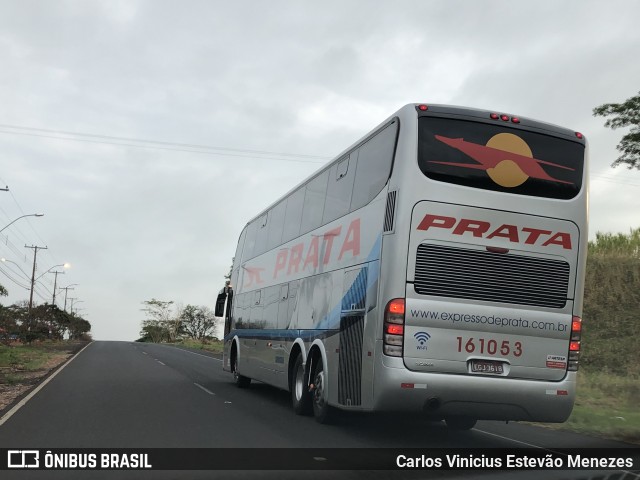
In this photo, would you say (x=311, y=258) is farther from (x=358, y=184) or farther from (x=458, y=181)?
(x=458, y=181)

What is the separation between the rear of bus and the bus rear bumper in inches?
0.5

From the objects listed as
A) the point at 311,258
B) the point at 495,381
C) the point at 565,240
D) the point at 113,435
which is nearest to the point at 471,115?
the point at 565,240

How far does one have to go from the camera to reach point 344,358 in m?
10.5

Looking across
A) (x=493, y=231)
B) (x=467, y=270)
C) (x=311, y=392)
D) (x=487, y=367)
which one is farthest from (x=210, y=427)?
(x=493, y=231)

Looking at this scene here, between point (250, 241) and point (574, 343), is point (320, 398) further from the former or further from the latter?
point (250, 241)

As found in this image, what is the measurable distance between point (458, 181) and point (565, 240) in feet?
5.93

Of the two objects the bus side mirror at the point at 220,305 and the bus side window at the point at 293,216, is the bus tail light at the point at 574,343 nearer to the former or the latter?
the bus side window at the point at 293,216

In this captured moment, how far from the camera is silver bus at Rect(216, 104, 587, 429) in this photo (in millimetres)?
9055

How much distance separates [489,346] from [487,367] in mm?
279

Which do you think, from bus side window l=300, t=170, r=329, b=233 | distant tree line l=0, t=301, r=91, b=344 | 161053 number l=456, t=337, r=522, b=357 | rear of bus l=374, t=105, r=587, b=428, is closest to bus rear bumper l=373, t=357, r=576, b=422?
rear of bus l=374, t=105, r=587, b=428

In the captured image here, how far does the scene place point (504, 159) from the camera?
31.4 ft

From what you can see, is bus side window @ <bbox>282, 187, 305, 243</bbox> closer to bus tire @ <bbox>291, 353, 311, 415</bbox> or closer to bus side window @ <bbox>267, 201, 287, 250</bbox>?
bus side window @ <bbox>267, 201, 287, 250</bbox>

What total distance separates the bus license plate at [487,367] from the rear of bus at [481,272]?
1 centimetres

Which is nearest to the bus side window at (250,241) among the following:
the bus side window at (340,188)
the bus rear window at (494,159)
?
the bus side window at (340,188)
